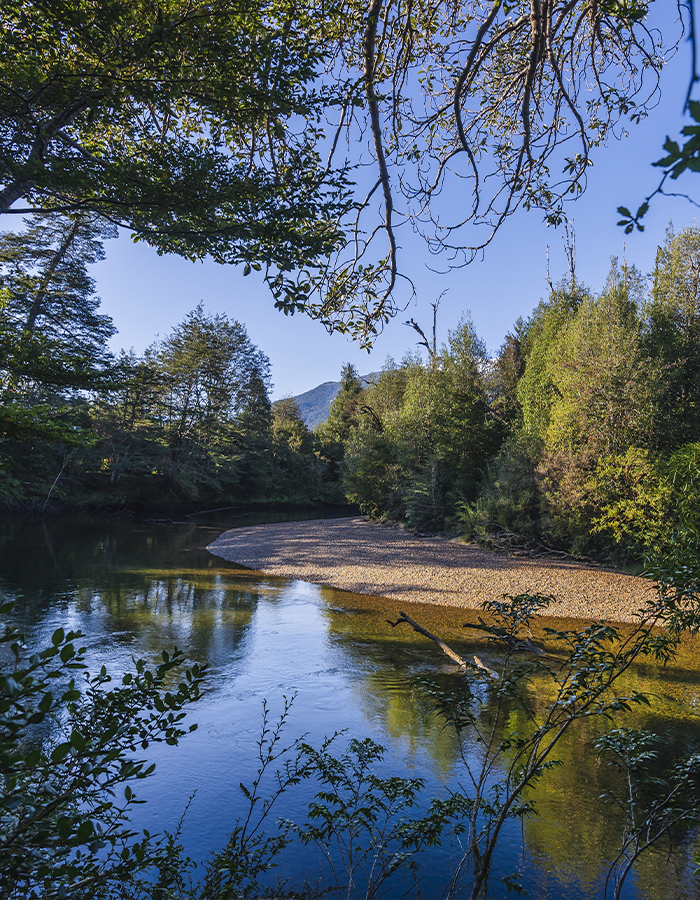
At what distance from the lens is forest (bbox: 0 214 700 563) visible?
12203 millimetres

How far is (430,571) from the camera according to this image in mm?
16094

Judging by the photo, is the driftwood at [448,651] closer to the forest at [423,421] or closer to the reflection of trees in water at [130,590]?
the forest at [423,421]

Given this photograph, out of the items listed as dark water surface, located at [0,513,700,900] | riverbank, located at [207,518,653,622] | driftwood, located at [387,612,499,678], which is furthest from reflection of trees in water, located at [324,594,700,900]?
riverbank, located at [207,518,653,622]

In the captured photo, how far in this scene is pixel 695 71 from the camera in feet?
3.60

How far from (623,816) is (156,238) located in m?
6.95

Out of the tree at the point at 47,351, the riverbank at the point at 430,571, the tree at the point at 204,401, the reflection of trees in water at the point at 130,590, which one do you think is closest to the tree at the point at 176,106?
the tree at the point at 47,351

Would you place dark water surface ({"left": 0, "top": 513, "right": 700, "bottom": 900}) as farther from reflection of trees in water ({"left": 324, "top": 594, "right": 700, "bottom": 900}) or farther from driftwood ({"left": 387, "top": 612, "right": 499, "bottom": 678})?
driftwood ({"left": 387, "top": 612, "right": 499, "bottom": 678})

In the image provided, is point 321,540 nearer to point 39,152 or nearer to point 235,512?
point 235,512

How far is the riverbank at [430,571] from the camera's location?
41.9 ft

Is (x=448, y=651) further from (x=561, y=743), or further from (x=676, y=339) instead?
(x=676, y=339)

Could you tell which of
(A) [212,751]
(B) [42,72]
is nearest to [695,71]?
(B) [42,72]

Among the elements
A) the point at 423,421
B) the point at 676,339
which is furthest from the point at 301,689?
the point at 423,421

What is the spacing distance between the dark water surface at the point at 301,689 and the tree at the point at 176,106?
3152 millimetres

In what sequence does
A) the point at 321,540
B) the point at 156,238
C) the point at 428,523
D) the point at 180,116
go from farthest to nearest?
the point at 428,523
the point at 321,540
the point at 180,116
the point at 156,238
